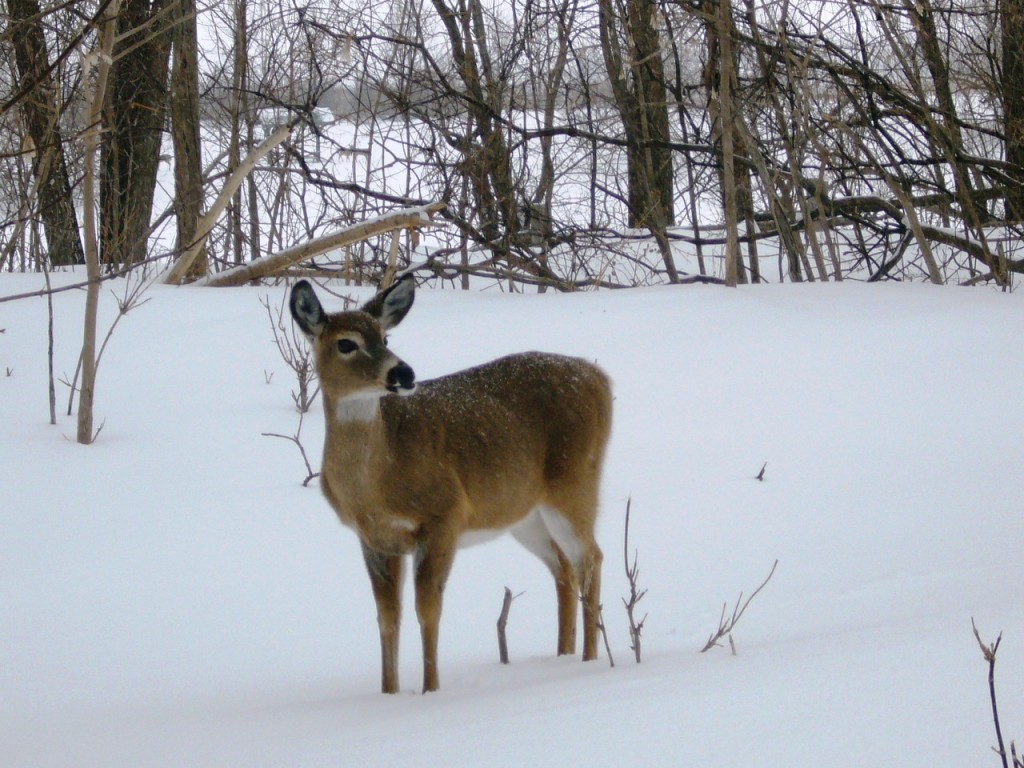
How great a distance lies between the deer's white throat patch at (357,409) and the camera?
14.9 ft

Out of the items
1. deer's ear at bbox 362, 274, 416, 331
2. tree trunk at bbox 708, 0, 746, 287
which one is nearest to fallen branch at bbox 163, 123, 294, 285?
tree trunk at bbox 708, 0, 746, 287

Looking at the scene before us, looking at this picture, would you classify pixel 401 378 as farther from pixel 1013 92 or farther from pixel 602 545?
pixel 1013 92

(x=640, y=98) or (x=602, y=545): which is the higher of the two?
(x=640, y=98)

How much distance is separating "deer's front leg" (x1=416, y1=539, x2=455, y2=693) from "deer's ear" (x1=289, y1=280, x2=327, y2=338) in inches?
35.8

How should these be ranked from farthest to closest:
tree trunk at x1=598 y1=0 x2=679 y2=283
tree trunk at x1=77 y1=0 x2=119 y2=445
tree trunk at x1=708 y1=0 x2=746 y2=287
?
tree trunk at x1=598 y1=0 x2=679 y2=283 → tree trunk at x1=708 y1=0 x2=746 y2=287 → tree trunk at x1=77 y1=0 x2=119 y2=445

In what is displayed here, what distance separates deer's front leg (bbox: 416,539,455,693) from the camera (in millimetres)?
4527

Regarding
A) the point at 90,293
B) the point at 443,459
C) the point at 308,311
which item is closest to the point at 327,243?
the point at 90,293

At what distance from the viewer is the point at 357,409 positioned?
4555mm

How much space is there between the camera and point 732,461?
744 cm

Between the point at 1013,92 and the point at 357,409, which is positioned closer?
the point at 357,409

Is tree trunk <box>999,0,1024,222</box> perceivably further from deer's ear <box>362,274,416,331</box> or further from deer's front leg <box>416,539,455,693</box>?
deer's front leg <box>416,539,455,693</box>

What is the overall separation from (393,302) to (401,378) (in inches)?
21.2

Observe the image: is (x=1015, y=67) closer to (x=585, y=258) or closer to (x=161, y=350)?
(x=585, y=258)

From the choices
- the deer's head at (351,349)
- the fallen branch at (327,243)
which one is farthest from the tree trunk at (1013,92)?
the deer's head at (351,349)
